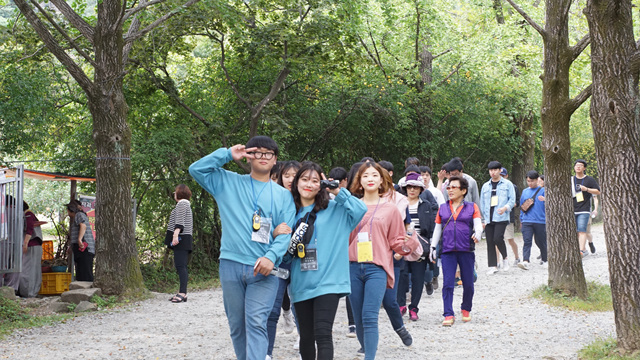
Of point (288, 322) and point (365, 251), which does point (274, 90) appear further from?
point (365, 251)

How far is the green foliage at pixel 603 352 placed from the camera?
236 inches

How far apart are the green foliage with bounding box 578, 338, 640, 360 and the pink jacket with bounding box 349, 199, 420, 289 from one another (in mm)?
2103

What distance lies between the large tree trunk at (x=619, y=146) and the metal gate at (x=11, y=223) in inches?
320

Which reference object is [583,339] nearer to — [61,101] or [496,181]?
[496,181]

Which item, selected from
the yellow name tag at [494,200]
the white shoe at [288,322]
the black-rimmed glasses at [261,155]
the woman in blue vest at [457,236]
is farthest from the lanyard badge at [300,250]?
the yellow name tag at [494,200]

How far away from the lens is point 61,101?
14680mm

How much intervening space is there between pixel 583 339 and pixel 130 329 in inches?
218

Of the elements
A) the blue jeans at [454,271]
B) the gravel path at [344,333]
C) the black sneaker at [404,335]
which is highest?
the blue jeans at [454,271]

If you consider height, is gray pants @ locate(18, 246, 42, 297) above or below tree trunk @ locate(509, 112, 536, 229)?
below

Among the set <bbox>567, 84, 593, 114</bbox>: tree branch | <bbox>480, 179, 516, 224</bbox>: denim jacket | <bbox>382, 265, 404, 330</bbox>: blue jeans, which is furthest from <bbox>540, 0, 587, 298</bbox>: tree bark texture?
<bbox>382, 265, 404, 330</bbox>: blue jeans

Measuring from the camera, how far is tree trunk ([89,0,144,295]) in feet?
35.4

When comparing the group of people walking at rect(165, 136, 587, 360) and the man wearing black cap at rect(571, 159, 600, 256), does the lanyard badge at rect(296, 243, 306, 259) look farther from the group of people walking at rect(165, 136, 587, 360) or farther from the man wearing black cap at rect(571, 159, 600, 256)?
the man wearing black cap at rect(571, 159, 600, 256)

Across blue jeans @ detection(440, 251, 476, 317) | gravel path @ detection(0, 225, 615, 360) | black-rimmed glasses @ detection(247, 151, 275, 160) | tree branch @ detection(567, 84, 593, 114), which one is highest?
tree branch @ detection(567, 84, 593, 114)

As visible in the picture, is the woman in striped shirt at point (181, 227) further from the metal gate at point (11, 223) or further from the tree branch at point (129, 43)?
the tree branch at point (129, 43)
